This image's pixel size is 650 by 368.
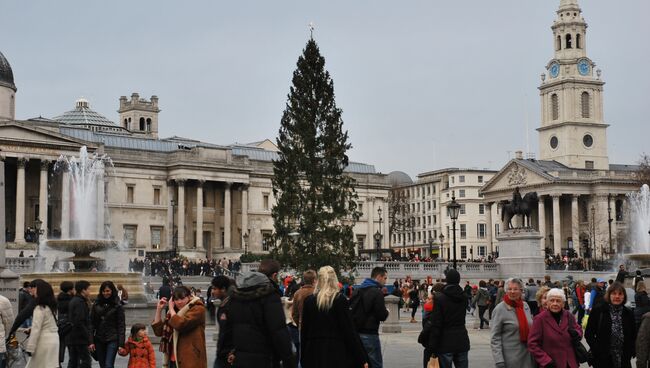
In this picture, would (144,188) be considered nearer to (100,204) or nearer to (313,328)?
(100,204)

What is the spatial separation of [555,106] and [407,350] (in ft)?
349

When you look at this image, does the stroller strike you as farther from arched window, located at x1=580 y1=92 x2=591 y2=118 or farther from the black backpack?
arched window, located at x1=580 y1=92 x2=591 y2=118

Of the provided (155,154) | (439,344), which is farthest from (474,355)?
(155,154)

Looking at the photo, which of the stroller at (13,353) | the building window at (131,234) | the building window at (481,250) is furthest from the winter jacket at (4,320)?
the building window at (481,250)

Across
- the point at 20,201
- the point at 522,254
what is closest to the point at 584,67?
the point at 522,254

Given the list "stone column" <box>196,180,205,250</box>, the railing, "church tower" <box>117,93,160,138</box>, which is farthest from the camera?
"church tower" <box>117,93,160,138</box>

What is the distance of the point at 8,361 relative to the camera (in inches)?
590

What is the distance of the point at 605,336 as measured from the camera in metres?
13.2

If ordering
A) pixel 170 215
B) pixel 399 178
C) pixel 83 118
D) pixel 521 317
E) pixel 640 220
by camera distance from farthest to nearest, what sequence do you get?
pixel 399 178 < pixel 83 118 < pixel 170 215 < pixel 640 220 < pixel 521 317

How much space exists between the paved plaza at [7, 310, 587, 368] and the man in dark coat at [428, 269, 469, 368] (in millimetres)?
6592

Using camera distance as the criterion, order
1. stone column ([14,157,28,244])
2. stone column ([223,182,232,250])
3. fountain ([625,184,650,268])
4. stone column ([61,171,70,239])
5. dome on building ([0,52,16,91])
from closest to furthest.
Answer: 1. stone column ([14,157,28,244])
2. stone column ([61,171,70,239])
3. dome on building ([0,52,16,91])
4. fountain ([625,184,650,268])
5. stone column ([223,182,232,250])

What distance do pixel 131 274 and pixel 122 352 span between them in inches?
686

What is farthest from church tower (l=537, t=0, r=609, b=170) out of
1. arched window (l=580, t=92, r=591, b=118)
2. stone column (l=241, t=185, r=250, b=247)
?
stone column (l=241, t=185, r=250, b=247)

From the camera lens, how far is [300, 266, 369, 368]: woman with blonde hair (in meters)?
11.3
